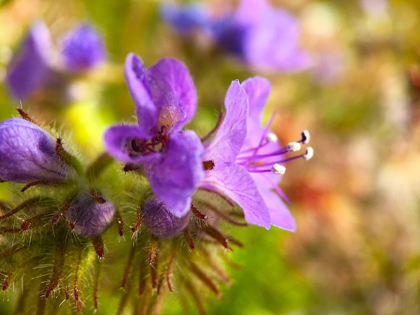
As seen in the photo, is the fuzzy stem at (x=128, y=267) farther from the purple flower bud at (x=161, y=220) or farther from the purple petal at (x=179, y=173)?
the purple petal at (x=179, y=173)

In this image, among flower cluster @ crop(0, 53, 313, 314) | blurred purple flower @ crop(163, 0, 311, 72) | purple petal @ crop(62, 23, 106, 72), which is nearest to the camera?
flower cluster @ crop(0, 53, 313, 314)

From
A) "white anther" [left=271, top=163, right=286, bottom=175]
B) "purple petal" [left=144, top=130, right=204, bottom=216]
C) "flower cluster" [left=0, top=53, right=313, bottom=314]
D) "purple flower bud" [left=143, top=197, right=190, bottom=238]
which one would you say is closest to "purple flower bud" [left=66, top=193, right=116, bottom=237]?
"flower cluster" [left=0, top=53, right=313, bottom=314]

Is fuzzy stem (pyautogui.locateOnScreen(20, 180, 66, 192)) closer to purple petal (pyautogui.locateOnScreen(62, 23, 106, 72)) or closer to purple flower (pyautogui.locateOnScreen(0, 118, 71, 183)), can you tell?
purple flower (pyautogui.locateOnScreen(0, 118, 71, 183))

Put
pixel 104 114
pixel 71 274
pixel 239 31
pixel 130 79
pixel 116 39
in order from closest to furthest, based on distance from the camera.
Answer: pixel 130 79, pixel 71 274, pixel 239 31, pixel 104 114, pixel 116 39

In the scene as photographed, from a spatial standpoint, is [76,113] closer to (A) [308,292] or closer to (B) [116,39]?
(B) [116,39]

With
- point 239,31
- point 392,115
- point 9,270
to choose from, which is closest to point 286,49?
point 239,31

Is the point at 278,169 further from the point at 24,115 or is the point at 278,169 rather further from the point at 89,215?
the point at 24,115
